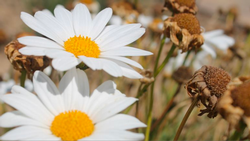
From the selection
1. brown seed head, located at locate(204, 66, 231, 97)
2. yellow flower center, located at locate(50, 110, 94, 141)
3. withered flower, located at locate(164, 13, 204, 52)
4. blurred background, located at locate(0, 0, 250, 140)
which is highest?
withered flower, located at locate(164, 13, 204, 52)

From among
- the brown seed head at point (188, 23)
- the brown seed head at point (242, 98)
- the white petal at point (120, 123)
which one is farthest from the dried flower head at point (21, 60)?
the brown seed head at point (242, 98)

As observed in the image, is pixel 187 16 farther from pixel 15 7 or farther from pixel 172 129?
pixel 15 7

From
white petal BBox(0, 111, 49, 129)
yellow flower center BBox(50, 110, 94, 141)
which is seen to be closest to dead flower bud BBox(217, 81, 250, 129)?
yellow flower center BBox(50, 110, 94, 141)

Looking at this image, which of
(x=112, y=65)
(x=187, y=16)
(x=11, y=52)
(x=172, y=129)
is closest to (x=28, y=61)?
(x=11, y=52)

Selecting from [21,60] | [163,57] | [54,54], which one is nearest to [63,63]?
[54,54]

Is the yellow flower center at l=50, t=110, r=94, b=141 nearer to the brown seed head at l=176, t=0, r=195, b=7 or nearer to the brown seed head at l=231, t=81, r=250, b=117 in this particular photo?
the brown seed head at l=231, t=81, r=250, b=117

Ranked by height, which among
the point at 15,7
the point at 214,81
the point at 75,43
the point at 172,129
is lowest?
the point at 172,129
